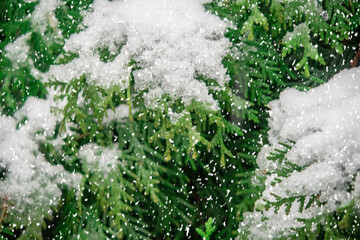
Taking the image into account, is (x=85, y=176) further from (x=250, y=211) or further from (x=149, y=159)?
(x=250, y=211)

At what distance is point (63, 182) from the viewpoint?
1.74 m

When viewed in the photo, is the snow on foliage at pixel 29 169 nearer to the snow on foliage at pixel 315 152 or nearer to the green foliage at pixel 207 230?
the green foliage at pixel 207 230

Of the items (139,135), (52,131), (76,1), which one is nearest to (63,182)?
(52,131)

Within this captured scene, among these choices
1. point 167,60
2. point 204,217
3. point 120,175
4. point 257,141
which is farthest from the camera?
point 204,217

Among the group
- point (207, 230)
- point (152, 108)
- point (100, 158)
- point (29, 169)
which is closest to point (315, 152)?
point (207, 230)

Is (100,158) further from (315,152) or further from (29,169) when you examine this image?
(315,152)

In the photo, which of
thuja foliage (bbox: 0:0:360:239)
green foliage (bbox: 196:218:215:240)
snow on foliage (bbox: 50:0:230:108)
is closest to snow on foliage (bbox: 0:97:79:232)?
thuja foliage (bbox: 0:0:360:239)

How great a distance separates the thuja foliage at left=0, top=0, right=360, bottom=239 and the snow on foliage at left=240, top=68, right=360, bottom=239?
0.08 metres

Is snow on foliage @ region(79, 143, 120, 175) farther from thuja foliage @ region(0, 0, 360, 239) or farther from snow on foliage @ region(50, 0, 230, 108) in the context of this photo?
snow on foliage @ region(50, 0, 230, 108)

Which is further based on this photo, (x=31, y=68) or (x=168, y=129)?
(x=31, y=68)

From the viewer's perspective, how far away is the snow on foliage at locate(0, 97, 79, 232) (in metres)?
1.68

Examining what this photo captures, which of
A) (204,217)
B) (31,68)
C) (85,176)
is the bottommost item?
(204,217)

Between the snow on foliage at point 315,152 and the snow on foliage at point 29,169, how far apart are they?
43.3 inches

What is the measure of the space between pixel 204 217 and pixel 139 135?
0.76m
